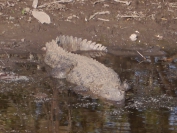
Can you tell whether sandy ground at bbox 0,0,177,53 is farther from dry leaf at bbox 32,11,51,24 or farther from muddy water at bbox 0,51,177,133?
muddy water at bbox 0,51,177,133

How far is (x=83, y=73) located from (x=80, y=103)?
1.11 m

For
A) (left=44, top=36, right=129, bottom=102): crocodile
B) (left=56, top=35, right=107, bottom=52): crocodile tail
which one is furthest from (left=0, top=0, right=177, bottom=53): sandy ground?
(left=44, top=36, right=129, bottom=102): crocodile

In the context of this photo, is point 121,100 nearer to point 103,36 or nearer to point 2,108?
point 2,108

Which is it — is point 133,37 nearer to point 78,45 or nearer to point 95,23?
point 95,23

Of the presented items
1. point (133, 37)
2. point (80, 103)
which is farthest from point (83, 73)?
point (133, 37)

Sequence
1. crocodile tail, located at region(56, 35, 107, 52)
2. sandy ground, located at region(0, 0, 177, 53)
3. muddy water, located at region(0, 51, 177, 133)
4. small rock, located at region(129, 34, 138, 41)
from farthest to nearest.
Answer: small rock, located at region(129, 34, 138, 41), sandy ground, located at region(0, 0, 177, 53), crocodile tail, located at region(56, 35, 107, 52), muddy water, located at region(0, 51, 177, 133)

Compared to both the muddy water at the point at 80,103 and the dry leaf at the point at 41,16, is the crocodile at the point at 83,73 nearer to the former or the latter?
the muddy water at the point at 80,103

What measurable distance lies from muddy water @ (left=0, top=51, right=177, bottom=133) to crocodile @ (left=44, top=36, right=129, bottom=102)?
0.16 m

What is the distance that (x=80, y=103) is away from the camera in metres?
6.91

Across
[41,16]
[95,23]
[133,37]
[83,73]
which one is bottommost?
[83,73]

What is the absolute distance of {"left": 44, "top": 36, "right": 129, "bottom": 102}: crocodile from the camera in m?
7.41

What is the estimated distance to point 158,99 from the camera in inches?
280

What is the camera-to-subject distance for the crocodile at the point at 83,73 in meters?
7.41

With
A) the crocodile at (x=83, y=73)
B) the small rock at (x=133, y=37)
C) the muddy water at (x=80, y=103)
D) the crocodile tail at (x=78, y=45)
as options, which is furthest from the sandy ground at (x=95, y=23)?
the muddy water at (x=80, y=103)
